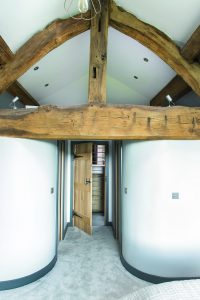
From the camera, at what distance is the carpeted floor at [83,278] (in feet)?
8.78

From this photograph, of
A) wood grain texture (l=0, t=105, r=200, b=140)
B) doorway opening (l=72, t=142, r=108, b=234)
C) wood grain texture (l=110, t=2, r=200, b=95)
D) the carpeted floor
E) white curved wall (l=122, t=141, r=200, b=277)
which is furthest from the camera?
doorway opening (l=72, t=142, r=108, b=234)

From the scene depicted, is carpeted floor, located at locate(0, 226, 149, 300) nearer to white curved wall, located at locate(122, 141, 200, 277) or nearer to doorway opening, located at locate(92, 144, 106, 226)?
white curved wall, located at locate(122, 141, 200, 277)

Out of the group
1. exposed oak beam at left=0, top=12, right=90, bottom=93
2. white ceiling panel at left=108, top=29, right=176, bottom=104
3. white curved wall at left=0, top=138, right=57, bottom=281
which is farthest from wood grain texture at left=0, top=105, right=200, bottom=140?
white ceiling panel at left=108, top=29, right=176, bottom=104

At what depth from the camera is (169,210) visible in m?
2.94

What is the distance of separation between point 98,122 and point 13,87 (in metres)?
1.77

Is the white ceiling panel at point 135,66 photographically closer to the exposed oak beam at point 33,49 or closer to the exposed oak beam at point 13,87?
the exposed oak beam at point 33,49

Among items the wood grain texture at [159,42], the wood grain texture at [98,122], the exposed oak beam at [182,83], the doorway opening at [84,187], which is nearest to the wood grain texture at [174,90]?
the exposed oak beam at [182,83]

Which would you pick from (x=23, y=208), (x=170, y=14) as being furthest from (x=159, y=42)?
(x=23, y=208)

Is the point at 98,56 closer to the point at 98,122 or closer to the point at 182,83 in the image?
the point at 98,122

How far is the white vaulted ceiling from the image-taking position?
8.08 ft

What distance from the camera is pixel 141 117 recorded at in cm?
260

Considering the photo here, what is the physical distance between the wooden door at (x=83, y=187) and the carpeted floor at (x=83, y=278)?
2.51ft

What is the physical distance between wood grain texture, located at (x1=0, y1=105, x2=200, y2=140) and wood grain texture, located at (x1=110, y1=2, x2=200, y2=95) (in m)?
0.50

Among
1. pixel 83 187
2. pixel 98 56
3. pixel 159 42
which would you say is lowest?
pixel 83 187
